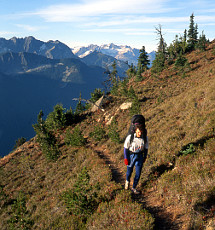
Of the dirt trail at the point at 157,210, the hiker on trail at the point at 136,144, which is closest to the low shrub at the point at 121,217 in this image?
the dirt trail at the point at 157,210

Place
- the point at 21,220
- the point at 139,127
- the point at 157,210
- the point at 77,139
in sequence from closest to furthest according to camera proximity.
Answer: the point at 157,210 < the point at 139,127 < the point at 21,220 < the point at 77,139

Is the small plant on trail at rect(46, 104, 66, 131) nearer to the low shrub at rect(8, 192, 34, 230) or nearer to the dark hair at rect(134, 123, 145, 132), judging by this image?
the low shrub at rect(8, 192, 34, 230)

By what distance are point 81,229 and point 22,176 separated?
13.7 metres

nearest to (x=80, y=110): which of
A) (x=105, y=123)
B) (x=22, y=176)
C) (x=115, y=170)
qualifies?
(x=105, y=123)

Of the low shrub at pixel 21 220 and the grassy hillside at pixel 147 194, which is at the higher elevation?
the grassy hillside at pixel 147 194

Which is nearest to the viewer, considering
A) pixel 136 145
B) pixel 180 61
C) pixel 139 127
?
pixel 139 127

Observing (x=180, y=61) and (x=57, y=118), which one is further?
(x=180, y=61)

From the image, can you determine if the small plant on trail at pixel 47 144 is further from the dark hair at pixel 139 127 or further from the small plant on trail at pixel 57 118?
the dark hair at pixel 139 127

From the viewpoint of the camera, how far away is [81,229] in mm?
4660

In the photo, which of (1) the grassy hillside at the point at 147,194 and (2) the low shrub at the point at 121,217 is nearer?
(2) the low shrub at the point at 121,217

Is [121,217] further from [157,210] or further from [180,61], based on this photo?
[180,61]

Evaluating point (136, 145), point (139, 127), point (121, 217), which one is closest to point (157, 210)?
point (121, 217)

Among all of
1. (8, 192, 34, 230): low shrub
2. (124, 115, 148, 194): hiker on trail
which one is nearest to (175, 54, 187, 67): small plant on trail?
(124, 115, 148, 194): hiker on trail

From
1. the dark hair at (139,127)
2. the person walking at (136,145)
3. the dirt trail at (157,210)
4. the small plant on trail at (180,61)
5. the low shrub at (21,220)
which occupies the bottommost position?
the low shrub at (21,220)
